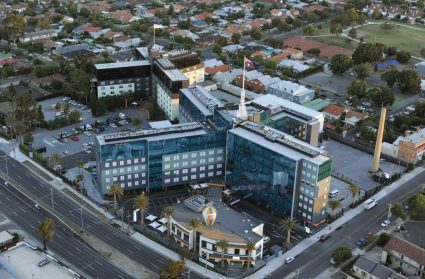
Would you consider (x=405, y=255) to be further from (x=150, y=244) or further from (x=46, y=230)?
(x=46, y=230)

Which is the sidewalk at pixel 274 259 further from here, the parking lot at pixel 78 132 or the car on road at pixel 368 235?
the parking lot at pixel 78 132

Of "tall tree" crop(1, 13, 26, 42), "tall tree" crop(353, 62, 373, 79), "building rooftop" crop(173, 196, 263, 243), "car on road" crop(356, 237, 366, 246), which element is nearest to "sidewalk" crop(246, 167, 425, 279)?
"building rooftop" crop(173, 196, 263, 243)

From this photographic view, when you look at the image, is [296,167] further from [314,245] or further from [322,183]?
[314,245]

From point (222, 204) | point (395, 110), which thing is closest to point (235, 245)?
point (222, 204)

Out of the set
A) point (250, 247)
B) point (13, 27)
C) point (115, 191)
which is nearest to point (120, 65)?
point (115, 191)

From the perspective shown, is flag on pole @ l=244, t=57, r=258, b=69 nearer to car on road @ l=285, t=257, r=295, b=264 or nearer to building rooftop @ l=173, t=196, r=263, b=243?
building rooftop @ l=173, t=196, r=263, b=243
